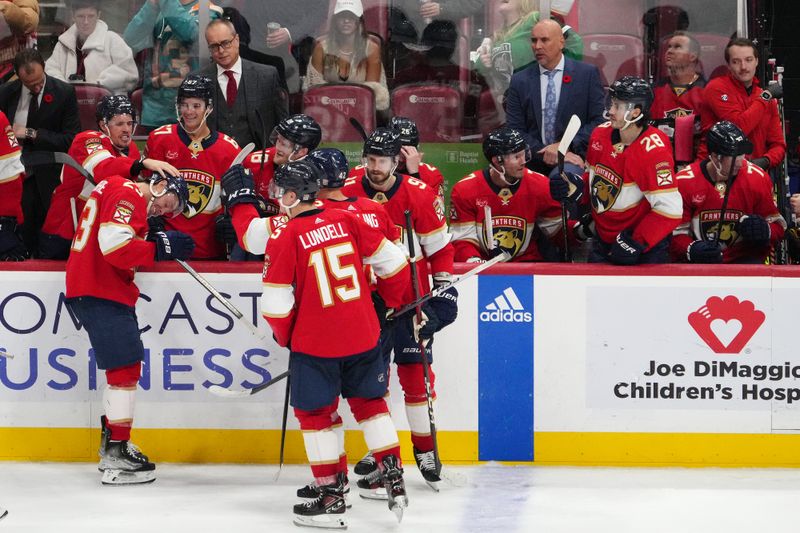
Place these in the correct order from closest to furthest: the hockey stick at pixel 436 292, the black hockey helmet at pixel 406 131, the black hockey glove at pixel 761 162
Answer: the hockey stick at pixel 436 292, the black hockey helmet at pixel 406 131, the black hockey glove at pixel 761 162

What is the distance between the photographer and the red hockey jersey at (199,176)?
5.56 m

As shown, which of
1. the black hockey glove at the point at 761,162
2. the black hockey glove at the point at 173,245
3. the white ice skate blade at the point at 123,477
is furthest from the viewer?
the black hockey glove at the point at 761,162

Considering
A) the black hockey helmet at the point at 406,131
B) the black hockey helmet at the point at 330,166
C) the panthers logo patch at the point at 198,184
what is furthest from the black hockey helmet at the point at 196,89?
the black hockey helmet at the point at 330,166

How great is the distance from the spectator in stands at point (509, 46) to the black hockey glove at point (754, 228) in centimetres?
151

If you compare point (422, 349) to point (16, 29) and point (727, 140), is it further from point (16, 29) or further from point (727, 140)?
point (16, 29)

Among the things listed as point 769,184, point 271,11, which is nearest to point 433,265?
point 769,184

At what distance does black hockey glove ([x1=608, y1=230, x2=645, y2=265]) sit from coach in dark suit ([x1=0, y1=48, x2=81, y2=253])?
279cm

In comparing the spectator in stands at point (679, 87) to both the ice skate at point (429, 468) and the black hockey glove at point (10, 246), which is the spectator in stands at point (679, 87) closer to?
the ice skate at point (429, 468)

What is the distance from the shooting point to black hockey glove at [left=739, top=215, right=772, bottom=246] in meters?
5.38

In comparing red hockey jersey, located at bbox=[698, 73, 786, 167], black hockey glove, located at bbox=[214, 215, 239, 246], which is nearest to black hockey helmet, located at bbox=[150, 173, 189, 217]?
black hockey glove, located at bbox=[214, 215, 239, 246]

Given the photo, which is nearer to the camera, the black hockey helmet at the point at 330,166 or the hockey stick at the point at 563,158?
the black hockey helmet at the point at 330,166

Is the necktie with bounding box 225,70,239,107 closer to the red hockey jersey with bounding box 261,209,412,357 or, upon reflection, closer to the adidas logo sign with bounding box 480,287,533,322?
the adidas logo sign with bounding box 480,287,533,322

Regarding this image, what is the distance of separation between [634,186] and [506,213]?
24.9 inches

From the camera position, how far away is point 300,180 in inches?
166
